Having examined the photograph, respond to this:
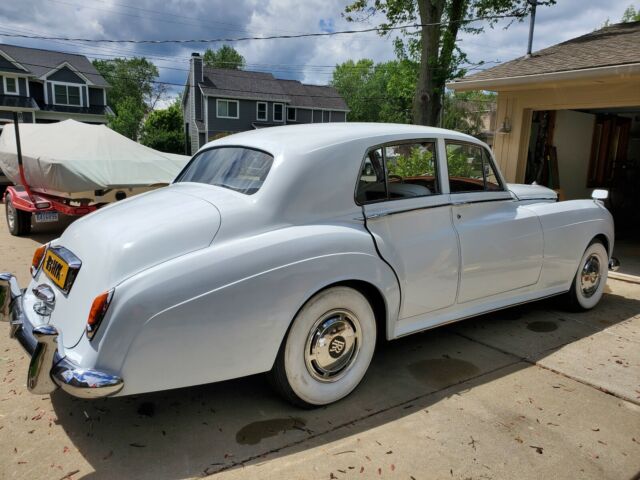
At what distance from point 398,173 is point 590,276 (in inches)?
103

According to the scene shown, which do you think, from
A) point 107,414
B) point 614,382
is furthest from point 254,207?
point 614,382

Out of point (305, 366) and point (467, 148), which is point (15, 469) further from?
point (467, 148)

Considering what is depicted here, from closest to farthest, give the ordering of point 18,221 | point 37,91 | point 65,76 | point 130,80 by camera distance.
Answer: point 18,221
point 37,91
point 65,76
point 130,80

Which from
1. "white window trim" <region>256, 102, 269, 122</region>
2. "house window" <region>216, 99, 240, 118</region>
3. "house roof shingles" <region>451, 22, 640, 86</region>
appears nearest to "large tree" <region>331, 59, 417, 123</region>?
"white window trim" <region>256, 102, 269, 122</region>

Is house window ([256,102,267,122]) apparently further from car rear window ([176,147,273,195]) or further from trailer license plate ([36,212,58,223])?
car rear window ([176,147,273,195])

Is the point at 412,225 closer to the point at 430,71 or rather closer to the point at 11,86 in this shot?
the point at 430,71

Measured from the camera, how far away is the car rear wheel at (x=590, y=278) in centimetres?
485

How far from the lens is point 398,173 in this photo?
3.75m

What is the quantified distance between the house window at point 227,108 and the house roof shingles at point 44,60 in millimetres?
8520

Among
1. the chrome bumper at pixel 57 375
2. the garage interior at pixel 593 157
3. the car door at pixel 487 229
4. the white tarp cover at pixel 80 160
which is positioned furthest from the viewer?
the garage interior at pixel 593 157

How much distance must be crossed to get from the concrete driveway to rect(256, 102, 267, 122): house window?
3415cm

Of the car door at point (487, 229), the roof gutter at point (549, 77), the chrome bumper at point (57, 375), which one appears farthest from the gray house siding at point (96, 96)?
the chrome bumper at point (57, 375)

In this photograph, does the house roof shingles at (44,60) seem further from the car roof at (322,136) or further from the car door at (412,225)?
the car door at (412,225)

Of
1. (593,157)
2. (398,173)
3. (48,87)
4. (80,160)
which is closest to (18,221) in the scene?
(80,160)
